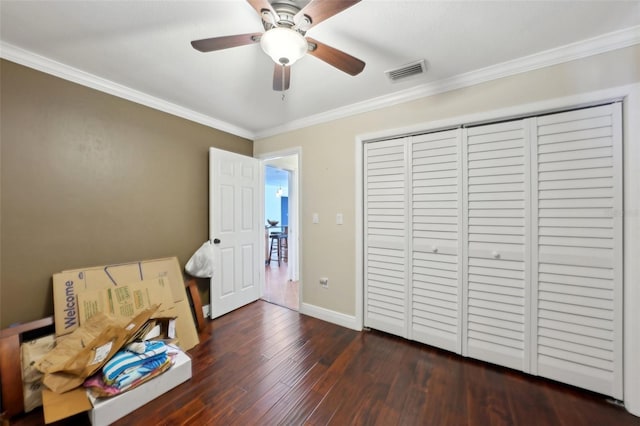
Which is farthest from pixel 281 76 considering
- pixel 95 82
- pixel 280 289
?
pixel 280 289

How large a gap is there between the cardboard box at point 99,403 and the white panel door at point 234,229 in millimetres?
1202

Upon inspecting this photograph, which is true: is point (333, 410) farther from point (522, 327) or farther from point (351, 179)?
point (351, 179)

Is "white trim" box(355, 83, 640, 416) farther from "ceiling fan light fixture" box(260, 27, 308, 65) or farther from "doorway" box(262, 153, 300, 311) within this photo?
"doorway" box(262, 153, 300, 311)

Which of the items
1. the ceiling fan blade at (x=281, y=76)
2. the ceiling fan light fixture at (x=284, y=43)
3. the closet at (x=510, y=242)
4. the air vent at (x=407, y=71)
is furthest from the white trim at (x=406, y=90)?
the ceiling fan light fixture at (x=284, y=43)

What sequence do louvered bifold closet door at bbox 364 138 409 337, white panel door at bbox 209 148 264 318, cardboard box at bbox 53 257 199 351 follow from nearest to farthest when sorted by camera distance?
cardboard box at bbox 53 257 199 351 < louvered bifold closet door at bbox 364 138 409 337 < white panel door at bbox 209 148 264 318

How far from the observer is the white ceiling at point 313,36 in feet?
4.52

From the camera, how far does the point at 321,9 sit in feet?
3.60

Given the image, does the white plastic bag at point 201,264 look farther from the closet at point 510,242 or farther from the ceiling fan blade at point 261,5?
the ceiling fan blade at point 261,5

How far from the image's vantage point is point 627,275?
5.02ft

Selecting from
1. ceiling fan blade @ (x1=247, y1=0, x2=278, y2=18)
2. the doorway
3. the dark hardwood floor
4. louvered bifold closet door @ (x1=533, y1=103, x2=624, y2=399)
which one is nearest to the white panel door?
the doorway

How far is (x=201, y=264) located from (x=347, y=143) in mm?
2120

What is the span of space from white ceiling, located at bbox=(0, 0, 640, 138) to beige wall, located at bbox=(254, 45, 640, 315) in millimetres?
105

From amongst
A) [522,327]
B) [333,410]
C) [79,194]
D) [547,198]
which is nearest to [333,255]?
[333,410]

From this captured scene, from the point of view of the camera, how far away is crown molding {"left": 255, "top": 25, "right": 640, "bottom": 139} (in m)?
1.54
